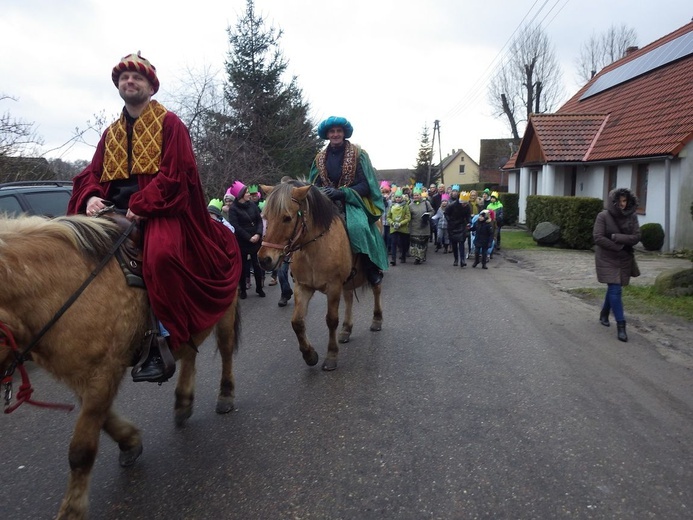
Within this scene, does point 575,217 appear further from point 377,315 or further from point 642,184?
point 377,315

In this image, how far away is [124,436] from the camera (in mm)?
3326

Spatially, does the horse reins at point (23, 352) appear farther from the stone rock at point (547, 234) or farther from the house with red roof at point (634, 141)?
the stone rock at point (547, 234)

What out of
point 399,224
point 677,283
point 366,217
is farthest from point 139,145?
point 399,224

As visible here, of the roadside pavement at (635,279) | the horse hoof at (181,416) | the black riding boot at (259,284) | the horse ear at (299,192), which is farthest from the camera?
the black riding boot at (259,284)

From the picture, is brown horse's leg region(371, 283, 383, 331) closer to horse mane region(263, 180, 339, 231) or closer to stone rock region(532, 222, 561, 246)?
horse mane region(263, 180, 339, 231)

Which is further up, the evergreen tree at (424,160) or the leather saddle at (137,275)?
the evergreen tree at (424,160)

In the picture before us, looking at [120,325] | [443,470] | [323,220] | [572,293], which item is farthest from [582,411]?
[572,293]

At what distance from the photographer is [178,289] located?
10.3ft

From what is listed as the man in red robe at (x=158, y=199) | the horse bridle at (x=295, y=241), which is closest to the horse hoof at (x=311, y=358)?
the horse bridle at (x=295, y=241)

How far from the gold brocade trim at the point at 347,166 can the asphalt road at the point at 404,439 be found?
195 cm

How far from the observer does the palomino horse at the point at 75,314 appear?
98.5 inches

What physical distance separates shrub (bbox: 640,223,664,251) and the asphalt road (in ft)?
32.8

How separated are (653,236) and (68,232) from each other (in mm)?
15539

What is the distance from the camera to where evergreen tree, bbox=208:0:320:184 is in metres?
18.2
